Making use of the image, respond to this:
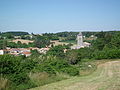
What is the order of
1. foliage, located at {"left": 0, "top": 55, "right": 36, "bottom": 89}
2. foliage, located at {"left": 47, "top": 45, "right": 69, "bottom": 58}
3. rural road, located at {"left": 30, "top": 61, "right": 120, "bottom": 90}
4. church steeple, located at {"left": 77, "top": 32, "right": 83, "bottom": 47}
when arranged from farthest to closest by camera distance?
church steeple, located at {"left": 77, "top": 32, "right": 83, "bottom": 47}
foliage, located at {"left": 47, "top": 45, "right": 69, "bottom": 58}
foliage, located at {"left": 0, "top": 55, "right": 36, "bottom": 89}
rural road, located at {"left": 30, "top": 61, "right": 120, "bottom": 90}

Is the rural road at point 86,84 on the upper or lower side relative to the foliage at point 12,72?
lower

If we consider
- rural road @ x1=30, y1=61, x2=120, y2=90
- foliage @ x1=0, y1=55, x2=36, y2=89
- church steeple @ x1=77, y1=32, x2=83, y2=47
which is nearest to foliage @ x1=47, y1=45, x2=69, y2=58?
church steeple @ x1=77, y1=32, x2=83, y2=47

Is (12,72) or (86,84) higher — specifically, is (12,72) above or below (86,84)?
above

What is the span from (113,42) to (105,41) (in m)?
9.11

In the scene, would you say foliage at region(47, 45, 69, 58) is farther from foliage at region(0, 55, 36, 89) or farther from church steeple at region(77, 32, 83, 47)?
foliage at region(0, 55, 36, 89)

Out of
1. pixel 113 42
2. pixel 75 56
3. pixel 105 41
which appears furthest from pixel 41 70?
pixel 105 41

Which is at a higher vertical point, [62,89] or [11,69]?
[11,69]

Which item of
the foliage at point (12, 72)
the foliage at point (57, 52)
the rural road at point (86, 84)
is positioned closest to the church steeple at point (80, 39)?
the foliage at point (57, 52)

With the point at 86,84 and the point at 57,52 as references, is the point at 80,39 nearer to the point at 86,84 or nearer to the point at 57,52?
the point at 57,52

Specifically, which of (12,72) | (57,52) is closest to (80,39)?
(57,52)

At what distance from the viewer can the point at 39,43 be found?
3952 inches

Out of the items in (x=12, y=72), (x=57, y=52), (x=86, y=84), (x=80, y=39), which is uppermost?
(x=12, y=72)

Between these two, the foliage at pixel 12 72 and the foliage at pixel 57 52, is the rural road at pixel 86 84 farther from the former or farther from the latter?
the foliage at pixel 57 52

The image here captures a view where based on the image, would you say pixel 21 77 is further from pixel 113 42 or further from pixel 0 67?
pixel 113 42
